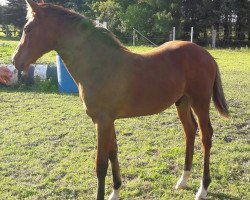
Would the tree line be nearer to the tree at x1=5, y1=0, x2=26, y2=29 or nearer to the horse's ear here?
the tree at x1=5, y1=0, x2=26, y2=29

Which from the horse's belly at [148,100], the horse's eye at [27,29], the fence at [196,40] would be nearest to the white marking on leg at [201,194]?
the horse's belly at [148,100]

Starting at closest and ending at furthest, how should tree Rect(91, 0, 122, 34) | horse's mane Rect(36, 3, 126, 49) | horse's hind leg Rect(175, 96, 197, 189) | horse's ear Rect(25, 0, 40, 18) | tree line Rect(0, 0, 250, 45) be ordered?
horse's ear Rect(25, 0, 40, 18) → horse's mane Rect(36, 3, 126, 49) → horse's hind leg Rect(175, 96, 197, 189) → tree line Rect(0, 0, 250, 45) → tree Rect(91, 0, 122, 34)

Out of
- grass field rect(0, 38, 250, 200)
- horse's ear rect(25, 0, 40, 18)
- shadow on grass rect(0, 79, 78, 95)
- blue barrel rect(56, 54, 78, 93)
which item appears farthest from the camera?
shadow on grass rect(0, 79, 78, 95)

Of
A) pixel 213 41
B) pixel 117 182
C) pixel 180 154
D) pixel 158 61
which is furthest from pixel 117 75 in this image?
pixel 213 41

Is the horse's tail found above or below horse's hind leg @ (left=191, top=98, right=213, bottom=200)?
above

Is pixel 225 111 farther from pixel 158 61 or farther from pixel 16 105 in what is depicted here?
pixel 16 105

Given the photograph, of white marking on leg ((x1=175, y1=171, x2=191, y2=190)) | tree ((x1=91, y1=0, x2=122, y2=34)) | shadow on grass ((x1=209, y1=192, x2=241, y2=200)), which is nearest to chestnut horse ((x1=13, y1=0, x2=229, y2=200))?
shadow on grass ((x1=209, y1=192, x2=241, y2=200))

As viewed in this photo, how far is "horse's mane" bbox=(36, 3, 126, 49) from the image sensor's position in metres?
3.11

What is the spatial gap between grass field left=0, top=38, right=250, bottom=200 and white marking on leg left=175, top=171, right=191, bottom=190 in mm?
73

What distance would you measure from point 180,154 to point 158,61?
5.67 feet

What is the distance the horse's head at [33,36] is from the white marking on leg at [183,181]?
6.75 feet

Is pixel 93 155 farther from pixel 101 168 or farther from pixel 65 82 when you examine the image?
pixel 65 82

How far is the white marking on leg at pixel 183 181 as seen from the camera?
3.84m

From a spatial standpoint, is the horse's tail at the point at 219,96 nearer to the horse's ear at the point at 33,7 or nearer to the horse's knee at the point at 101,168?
the horse's knee at the point at 101,168
